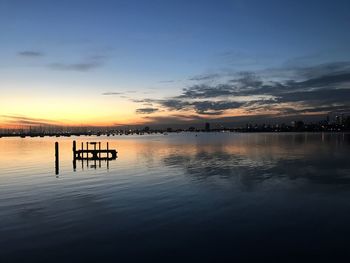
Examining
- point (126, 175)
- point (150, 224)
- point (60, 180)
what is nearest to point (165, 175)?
point (126, 175)

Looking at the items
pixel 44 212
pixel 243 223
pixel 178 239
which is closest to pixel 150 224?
pixel 178 239

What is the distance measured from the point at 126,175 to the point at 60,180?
22.4 feet

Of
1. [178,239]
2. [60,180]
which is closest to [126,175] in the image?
[60,180]

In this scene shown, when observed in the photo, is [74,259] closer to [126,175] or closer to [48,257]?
[48,257]

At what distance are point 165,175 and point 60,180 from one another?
34.6ft

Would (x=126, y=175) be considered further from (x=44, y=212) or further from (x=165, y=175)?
(x=44, y=212)

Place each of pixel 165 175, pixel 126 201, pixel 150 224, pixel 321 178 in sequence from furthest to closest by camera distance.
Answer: pixel 165 175, pixel 321 178, pixel 126 201, pixel 150 224

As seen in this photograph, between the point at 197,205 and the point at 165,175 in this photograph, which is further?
the point at 165,175

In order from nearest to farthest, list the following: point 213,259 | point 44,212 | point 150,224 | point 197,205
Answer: point 213,259 < point 150,224 < point 44,212 < point 197,205

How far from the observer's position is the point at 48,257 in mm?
13453

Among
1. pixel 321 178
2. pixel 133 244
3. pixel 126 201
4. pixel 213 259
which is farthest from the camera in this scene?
pixel 321 178

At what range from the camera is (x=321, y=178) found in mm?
34031

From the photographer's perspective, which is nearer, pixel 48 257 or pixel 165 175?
pixel 48 257

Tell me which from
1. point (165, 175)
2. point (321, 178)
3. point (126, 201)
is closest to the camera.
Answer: point (126, 201)
